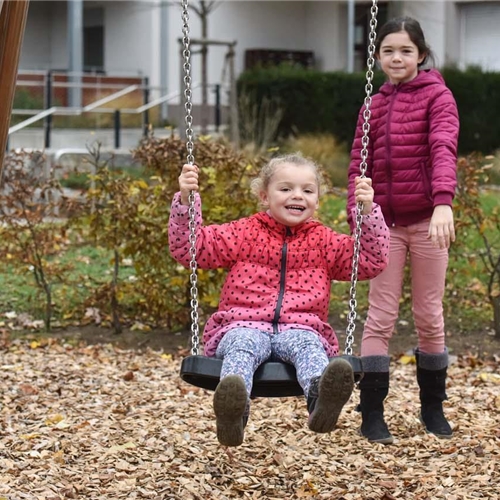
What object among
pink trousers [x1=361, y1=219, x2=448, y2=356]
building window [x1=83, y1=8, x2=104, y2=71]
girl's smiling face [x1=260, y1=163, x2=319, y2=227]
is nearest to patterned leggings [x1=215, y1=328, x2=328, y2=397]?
girl's smiling face [x1=260, y1=163, x2=319, y2=227]

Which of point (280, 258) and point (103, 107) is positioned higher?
point (103, 107)

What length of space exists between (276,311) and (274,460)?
869 mm

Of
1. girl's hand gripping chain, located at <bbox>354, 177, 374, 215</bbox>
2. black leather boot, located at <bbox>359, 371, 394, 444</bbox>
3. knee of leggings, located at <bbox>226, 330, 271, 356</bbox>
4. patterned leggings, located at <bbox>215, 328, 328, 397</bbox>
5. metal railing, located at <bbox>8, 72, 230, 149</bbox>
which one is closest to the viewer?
patterned leggings, located at <bbox>215, 328, 328, 397</bbox>

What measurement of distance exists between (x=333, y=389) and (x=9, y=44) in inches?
74.3

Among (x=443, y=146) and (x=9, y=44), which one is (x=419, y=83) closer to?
(x=443, y=146)

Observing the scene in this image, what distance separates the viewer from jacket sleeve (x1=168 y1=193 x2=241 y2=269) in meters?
3.99

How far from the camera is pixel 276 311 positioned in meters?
3.92

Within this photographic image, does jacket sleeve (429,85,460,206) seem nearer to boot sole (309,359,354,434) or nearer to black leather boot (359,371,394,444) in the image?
black leather boot (359,371,394,444)

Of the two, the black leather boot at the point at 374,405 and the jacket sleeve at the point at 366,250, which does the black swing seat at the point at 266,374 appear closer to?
the jacket sleeve at the point at 366,250

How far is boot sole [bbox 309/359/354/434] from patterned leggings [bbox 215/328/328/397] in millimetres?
110

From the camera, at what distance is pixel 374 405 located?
4.68 m

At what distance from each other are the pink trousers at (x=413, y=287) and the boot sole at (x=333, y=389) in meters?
1.13

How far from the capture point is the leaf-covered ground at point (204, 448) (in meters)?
4.16

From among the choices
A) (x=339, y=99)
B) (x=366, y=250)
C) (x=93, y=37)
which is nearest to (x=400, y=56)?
(x=366, y=250)
